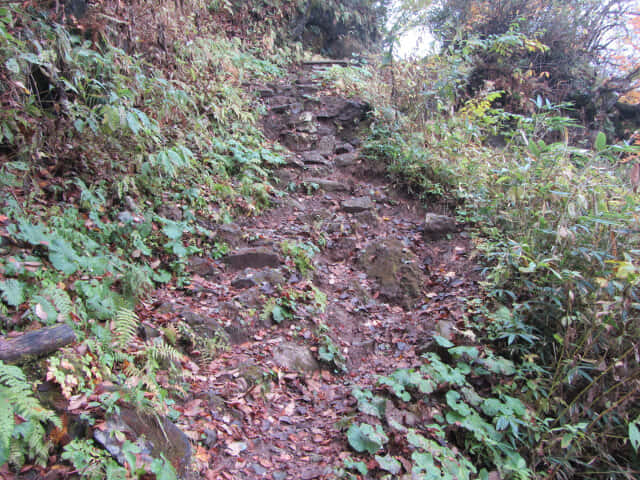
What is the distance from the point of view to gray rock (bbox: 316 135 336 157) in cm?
855

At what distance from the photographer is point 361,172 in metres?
7.87

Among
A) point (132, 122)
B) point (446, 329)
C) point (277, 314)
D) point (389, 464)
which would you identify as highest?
point (132, 122)

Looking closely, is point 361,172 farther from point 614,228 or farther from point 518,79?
point 518,79

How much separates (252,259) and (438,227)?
3.02 metres

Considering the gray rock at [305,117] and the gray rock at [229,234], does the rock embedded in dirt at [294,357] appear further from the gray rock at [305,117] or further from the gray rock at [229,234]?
the gray rock at [305,117]

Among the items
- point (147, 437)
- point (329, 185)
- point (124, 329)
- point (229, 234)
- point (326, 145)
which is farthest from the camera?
point (326, 145)

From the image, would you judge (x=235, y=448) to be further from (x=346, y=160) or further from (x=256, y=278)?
(x=346, y=160)

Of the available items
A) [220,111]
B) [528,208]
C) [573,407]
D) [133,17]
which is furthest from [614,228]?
[133,17]

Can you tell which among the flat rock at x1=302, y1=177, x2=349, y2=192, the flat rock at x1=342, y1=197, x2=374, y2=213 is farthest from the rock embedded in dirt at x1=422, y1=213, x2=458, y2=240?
the flat rock at x1=302, y1=177, x2=349, y2=192

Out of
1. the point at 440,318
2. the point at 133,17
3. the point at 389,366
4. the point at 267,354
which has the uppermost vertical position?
the point at 133,17

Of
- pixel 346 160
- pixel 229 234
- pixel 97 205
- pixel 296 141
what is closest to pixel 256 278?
pixel 229 234

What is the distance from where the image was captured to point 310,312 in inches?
178

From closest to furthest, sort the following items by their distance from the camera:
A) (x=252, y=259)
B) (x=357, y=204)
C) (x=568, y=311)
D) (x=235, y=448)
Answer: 1. (x=235, y=448)
2. (x=568, y=311)
3. (x=252, y=259)
4. (x=357, y=204)

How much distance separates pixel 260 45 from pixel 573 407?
1205 cm
